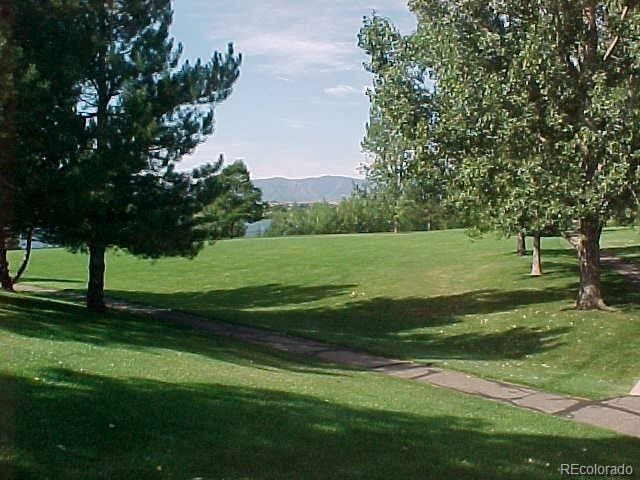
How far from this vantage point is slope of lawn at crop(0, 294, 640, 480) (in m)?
5.85

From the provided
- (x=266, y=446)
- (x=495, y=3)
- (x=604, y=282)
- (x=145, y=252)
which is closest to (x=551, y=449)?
(x=266, y=446)

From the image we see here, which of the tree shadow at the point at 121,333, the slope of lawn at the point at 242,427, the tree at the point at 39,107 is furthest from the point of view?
the tree at the point at 39,107

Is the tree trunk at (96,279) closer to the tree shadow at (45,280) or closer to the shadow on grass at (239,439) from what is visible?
the shadow on grass at (239,439)

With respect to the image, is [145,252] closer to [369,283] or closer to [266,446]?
[266,446]

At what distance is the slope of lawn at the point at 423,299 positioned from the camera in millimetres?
17094

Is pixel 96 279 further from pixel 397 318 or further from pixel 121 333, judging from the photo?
pixel 397 318

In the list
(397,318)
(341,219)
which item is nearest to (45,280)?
(397,318)

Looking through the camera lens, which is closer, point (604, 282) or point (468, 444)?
point (468, 444)

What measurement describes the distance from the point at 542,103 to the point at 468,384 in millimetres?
8198

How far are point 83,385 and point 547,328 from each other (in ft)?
47.6

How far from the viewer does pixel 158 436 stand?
645cm

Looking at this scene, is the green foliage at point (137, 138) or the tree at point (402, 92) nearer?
the green foliage at point (137, 138)

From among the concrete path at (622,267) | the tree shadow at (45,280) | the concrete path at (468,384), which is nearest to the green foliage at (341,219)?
the tree shadow at (45,280)

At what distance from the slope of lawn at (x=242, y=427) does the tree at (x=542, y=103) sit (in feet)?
25.2
